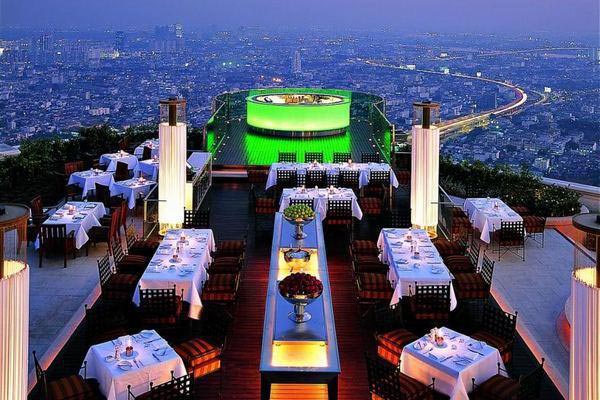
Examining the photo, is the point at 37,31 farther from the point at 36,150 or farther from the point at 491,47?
the point at 491,47

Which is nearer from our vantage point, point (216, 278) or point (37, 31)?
point (216, 278)

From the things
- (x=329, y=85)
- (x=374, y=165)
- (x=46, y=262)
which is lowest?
(x=46, y=262)

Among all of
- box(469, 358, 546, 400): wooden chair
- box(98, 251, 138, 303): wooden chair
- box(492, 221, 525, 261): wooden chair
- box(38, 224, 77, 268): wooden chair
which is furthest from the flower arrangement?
box(492, 221, 525, 261): wooden chair

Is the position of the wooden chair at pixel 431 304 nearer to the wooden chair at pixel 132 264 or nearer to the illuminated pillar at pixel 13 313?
the wooden chair at pixel 132 264

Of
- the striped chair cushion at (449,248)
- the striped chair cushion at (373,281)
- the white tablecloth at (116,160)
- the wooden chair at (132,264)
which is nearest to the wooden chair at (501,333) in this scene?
the striped chair cushion at (373,281)

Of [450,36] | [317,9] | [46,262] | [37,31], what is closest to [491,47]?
[450,36]

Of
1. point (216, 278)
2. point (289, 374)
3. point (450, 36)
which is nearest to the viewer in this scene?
point (289, 374)
